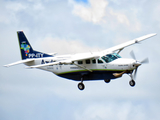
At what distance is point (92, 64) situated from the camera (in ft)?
136

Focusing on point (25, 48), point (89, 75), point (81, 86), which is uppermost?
point (25, 48)

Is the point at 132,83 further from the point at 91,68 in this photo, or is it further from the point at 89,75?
Answer: the point at 89,75

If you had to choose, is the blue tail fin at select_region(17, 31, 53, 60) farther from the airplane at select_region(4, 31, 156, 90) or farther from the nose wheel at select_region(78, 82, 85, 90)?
the nose wheel at select_region(78, 82, 85, 90)

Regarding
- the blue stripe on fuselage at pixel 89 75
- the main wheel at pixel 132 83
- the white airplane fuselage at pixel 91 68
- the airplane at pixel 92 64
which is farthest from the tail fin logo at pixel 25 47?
the main wheel at pixel 132 83

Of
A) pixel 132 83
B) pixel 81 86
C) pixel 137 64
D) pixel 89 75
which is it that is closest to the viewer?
pixel 137 64

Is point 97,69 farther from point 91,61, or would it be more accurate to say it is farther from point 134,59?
point 134,59

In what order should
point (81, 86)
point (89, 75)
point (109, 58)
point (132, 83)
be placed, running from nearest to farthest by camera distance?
1. point (132, 83)
2. point (109, 58)
3. point (89, 75)
4. point (81, 86)

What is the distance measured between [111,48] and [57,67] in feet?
23.2

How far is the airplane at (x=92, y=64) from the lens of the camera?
39750 mm

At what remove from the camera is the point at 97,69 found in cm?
4131

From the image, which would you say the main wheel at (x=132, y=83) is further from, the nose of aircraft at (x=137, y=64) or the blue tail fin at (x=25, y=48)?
the blue tail fin at (x=25, y=48)

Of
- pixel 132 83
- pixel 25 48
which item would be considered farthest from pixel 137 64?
pixel 25 48

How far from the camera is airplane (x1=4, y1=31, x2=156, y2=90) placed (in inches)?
1565

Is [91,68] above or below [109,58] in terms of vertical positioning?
below
